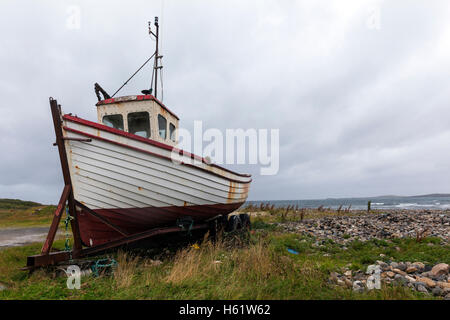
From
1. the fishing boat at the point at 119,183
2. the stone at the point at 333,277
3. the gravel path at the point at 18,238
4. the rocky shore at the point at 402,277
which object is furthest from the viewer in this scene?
the gravel path at the point at 18,238

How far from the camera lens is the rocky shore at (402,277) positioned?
12.0 ft

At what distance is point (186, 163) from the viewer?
5367 mm

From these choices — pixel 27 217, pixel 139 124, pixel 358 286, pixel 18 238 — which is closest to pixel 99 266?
pixel 139 124

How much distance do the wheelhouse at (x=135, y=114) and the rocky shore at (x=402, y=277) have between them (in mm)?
5401

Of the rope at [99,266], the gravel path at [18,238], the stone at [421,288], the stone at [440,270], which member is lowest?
the gravel path at [18,238]

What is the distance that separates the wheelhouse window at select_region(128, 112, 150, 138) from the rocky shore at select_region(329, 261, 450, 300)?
5605 mm

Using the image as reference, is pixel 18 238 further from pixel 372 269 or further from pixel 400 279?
pixel 400 279

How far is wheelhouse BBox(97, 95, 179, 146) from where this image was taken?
20.7 feet

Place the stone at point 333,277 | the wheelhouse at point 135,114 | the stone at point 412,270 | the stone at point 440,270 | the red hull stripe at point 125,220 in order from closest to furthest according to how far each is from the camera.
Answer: the stone at point 333,277 → the stone at point 440,270 → the stone at point 412,270 → the red hull stripe at point 125,220 → the wheelhouse at point 135,114

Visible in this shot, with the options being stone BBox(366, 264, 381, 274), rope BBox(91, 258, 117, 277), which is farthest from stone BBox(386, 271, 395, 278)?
rope BBox(91, 258, 117, 277)

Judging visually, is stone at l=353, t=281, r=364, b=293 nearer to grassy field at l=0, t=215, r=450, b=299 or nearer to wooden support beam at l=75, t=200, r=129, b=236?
grassy field at l=0, t=215, r=450, b=299

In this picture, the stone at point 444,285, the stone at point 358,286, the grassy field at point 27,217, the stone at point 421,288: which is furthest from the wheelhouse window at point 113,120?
the grassy field at point 27,217

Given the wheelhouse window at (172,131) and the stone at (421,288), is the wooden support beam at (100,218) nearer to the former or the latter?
the wheelhouse window at (172,131)
